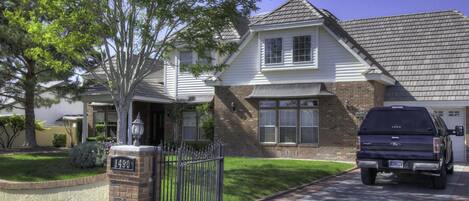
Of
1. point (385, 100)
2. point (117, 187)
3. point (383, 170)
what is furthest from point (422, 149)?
→ point (385, 100)

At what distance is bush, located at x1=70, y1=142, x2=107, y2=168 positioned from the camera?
1432 centimetres

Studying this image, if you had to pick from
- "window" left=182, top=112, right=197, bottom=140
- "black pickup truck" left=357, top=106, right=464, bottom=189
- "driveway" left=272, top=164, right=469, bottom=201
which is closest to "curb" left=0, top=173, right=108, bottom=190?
"driveway" left=272, top=164, right=469, bottom=201

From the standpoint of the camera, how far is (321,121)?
2144 cm

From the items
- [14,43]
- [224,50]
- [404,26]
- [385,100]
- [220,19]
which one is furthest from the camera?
[404,26]

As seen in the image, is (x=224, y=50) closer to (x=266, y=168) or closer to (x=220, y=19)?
(x=220, y=19)

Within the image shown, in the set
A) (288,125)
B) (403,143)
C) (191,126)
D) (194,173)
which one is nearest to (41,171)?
(194,173)

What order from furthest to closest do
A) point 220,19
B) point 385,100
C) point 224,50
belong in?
point 385,100, point 224,50, point 220,19

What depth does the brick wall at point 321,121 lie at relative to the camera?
20781 millimetres

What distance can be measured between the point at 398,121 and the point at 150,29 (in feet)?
22.0

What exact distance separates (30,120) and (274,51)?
35.7 feet

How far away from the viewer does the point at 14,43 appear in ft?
65.0

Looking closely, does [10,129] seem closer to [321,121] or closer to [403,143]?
[321,121]

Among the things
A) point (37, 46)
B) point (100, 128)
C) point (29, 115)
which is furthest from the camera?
point (100, 128)

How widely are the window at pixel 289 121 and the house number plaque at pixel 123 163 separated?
13853mm
